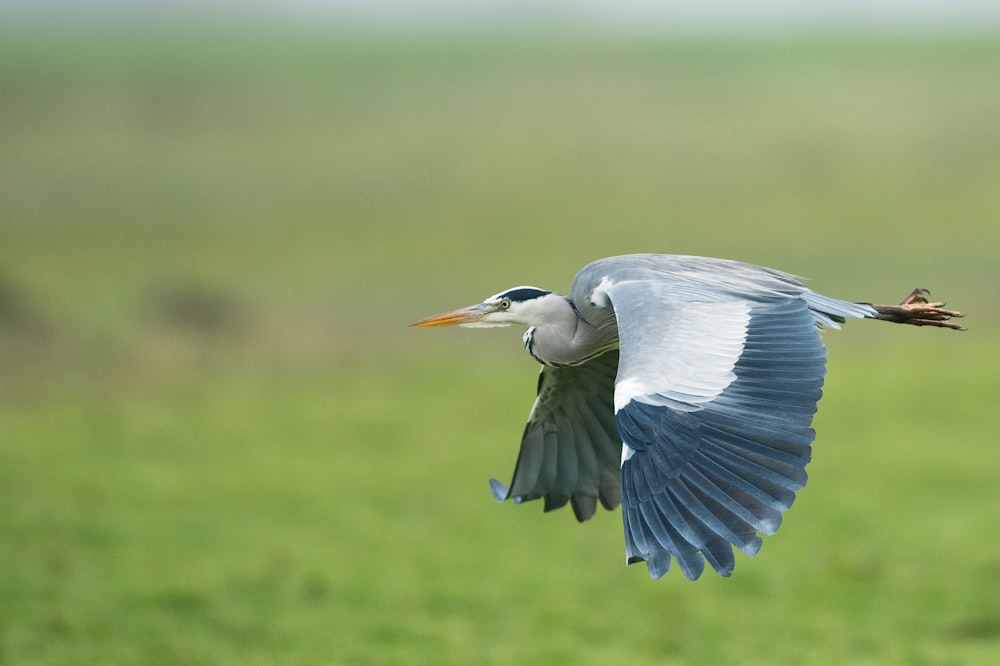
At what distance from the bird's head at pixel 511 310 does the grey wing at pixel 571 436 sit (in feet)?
1.16

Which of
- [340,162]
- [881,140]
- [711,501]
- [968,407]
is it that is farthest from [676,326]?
[881,140]

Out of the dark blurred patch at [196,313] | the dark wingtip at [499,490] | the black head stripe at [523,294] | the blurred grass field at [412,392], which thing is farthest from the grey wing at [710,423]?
the dark blurred patch at [196,313]

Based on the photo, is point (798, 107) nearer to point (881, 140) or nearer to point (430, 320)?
point (881, 140)

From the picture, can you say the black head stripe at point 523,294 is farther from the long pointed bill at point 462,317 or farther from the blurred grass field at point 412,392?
the blurred grass field at point 412,392

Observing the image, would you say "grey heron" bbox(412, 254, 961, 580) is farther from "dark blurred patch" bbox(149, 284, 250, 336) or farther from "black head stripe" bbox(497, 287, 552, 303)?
"dark blurred patch" bbox(149, 284, 250, 336)

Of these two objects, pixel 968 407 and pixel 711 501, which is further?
pixel 968 407

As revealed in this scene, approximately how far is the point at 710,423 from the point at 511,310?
163 centimetres

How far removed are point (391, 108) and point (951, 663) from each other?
47.3m

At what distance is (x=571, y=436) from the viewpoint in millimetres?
6734

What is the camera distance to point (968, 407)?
15281mm

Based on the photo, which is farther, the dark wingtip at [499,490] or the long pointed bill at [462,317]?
the dark wingtip at [499,490]

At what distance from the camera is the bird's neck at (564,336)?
6375mm

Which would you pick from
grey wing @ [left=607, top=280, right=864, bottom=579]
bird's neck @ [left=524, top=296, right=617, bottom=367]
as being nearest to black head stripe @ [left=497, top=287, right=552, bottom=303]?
bird's neck @ [left=524, top=296, right=617, bottom=367]

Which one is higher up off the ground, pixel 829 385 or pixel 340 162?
pixel 340 162
